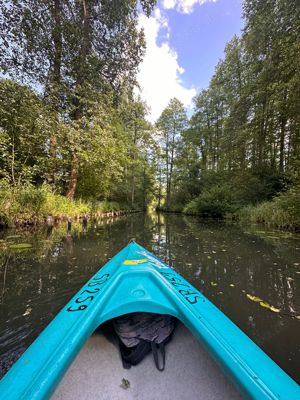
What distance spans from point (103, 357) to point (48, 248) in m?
3.23

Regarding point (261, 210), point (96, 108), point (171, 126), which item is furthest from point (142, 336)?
point (171, 126)

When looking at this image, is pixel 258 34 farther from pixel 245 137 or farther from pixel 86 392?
pixel 86 392

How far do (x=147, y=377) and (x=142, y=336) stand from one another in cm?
22

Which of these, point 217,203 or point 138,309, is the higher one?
point 217,203

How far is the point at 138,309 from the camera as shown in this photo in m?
1.28

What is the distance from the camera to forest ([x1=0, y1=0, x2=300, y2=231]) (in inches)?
257

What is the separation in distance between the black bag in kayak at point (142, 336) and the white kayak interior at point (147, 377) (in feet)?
0.15

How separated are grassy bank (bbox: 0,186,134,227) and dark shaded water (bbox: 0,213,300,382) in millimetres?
1505

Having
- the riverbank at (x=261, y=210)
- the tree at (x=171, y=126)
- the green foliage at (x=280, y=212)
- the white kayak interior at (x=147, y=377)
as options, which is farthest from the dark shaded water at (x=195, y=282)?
the tree at (x=171, y=126)

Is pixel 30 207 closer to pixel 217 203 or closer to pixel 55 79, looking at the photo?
pixel 55 79

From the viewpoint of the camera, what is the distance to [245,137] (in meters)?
11.4

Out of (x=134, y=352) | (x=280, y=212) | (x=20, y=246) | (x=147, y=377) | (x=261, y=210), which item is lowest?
(x=147, y=377)

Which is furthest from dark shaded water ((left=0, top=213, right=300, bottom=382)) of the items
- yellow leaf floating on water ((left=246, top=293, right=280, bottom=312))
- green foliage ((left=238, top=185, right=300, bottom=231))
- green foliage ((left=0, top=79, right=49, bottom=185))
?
green foliage ((left=0, top=79, right=49, bottom=185))

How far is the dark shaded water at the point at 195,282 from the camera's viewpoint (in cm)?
150
